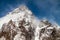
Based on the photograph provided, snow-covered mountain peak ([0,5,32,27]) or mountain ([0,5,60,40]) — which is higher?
snow-covered mountain peak ([0,5,32,27])

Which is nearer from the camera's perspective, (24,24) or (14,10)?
(24,24)

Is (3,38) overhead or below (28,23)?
below

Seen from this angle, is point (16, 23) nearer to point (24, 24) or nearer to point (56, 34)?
point (24, 24)

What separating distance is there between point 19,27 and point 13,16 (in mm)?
673

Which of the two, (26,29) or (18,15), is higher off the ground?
(18,15)

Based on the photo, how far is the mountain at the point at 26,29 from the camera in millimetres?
7219

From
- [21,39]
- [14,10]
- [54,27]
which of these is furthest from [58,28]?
[14,10]

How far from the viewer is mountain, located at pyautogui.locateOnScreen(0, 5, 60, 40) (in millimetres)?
7219

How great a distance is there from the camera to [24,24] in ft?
24.4

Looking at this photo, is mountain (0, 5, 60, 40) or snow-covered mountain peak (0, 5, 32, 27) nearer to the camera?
mountain (0, 5, 60, 40)

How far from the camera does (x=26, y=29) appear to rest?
288 inches

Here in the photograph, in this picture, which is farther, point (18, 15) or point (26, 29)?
point (18, 15)

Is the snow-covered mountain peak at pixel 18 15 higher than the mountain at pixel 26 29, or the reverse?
the snow-covered mountain peak at pixel 18 15

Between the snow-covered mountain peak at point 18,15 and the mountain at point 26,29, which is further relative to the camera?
the snow-covered mountain peak at point 18,15
